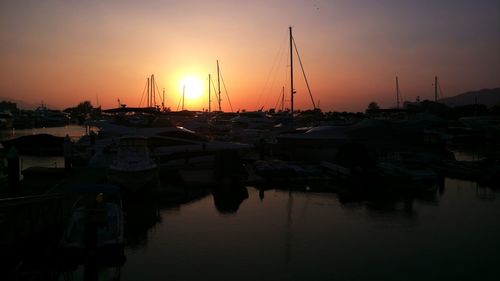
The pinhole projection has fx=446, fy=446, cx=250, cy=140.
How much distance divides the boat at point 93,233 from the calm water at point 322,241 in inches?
36.1

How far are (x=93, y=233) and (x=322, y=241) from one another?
7866 mm

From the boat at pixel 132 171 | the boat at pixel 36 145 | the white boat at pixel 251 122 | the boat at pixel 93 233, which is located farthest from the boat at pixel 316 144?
the white boat at pixel 251 122

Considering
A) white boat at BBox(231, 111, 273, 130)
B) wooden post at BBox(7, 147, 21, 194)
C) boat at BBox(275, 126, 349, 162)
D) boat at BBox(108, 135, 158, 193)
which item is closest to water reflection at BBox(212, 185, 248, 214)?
boat at BBox(108, 135, 158, 193)

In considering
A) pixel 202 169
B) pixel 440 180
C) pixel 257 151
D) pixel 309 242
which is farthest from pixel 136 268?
pixel 257 151

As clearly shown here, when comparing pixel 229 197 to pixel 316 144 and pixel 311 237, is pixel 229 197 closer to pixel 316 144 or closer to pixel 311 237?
pixel 311 237

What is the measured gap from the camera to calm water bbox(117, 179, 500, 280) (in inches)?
512

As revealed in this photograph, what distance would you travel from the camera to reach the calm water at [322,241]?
13000mm

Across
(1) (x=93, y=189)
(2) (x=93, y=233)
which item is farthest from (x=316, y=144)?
(2) (x=93, y=233)

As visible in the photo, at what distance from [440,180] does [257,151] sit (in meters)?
18.0

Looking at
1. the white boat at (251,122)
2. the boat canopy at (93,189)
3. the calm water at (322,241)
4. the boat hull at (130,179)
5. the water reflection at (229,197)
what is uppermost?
the white boat at (251,122)

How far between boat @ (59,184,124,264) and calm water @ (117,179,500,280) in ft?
3.01

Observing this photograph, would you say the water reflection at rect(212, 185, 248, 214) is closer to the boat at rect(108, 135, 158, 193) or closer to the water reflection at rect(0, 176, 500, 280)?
the water reflection at rect(0, 176, 500, 280)

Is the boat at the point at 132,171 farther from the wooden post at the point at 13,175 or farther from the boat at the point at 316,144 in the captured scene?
the boat at the point at 316,144

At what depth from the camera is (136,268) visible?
1319cm
